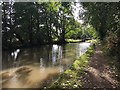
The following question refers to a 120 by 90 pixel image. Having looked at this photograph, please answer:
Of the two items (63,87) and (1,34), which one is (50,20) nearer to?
(1,34)

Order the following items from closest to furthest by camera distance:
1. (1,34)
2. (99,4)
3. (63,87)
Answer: (63,87) < (99,4) < (1,34)

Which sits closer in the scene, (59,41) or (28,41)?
(28,41)

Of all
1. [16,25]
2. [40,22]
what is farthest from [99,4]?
[40,22]

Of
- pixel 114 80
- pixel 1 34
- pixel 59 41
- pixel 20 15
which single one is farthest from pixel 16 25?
pixel 114 80

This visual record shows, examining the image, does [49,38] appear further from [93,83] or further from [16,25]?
[93,83]

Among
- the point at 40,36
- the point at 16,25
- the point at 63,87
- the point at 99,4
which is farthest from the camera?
the point at 40,36

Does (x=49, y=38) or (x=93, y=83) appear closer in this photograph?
(x=93, y=83)

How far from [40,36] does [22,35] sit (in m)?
5.91

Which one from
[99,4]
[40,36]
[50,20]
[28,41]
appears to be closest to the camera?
[99,4]

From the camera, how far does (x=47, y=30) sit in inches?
1681

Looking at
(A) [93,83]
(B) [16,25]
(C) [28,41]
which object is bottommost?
(A) [93,83]

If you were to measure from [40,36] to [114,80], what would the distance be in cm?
3177

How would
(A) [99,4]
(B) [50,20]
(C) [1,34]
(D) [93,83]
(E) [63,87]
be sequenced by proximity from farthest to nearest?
1. (B) [50,20]
2. (C) [1,34]
3. (A) [99,4]
4. (D) [93,83]
5. (E) [63,87]

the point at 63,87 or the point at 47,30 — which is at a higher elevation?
the point at 47,30
